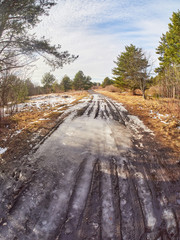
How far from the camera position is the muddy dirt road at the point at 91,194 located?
174cm

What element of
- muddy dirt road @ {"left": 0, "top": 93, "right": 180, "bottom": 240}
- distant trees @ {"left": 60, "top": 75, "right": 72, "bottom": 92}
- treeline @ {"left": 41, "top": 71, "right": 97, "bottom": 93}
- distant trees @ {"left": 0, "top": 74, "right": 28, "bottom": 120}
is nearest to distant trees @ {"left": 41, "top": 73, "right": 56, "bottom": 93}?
treeline @ {"left": 41, "top": 71, "right": 97, "bottom": 93}

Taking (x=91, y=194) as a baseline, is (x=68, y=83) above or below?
above

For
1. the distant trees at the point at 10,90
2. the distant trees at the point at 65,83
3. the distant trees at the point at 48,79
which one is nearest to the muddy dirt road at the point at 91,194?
the distant trees at the point at 10,90

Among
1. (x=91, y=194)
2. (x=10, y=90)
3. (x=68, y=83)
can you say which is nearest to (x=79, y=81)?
(x=68, y=83)

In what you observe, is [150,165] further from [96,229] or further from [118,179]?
[96,229]

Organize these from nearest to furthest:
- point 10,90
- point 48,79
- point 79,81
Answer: point 10,90 → point 48,79 → point 79,81

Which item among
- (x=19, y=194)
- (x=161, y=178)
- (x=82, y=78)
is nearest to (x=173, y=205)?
(x=161, y=178)

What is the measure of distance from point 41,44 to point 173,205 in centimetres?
730

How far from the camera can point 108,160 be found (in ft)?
10.7

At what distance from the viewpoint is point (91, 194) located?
2.29 m

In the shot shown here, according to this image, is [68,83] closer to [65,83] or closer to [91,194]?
[65,83]

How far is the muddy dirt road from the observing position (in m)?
1.74

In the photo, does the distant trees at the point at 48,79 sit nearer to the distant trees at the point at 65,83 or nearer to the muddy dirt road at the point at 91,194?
the distant trees at the point at 65,83

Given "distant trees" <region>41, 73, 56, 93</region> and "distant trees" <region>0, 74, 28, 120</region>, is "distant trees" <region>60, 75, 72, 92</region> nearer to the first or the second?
"distant trees" <region>41, 73, 56, 93</region>
